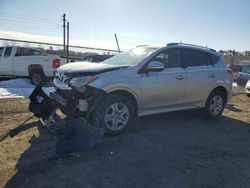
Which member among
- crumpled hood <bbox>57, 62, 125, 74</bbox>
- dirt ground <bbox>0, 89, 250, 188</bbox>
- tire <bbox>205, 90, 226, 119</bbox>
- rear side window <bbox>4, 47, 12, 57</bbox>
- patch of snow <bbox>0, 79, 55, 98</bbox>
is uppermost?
rear side window <bbox>4, 47, 12, 57</bbox>

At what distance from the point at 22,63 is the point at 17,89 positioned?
2685 mm

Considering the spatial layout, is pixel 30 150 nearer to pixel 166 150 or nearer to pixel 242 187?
pixel 166 150

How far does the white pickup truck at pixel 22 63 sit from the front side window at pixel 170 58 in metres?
8.24

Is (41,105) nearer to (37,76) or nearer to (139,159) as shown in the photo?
(139,159)

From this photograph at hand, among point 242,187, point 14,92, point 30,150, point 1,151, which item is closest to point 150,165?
point 242,187

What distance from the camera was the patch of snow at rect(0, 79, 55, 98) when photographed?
33.5 ft

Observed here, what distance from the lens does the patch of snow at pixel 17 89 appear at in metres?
10.2

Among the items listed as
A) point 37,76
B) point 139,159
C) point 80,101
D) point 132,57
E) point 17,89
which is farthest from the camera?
point 37,76

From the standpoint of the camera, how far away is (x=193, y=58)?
718cm

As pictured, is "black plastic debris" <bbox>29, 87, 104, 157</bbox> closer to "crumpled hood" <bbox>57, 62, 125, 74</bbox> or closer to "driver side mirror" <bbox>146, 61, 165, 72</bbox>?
"crumpled hood" <bbox>57, 62, 125, 74</bbox>

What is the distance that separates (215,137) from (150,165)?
2.27 m

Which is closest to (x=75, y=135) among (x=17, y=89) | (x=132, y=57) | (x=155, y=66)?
(x=155, y=66)

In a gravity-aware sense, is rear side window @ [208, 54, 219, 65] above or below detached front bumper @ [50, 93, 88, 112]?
above

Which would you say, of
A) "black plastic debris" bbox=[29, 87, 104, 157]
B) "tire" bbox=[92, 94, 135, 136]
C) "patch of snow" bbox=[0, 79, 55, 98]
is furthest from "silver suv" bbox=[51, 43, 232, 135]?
"patch of snow" bbox=[0, 79, 55, 98]
